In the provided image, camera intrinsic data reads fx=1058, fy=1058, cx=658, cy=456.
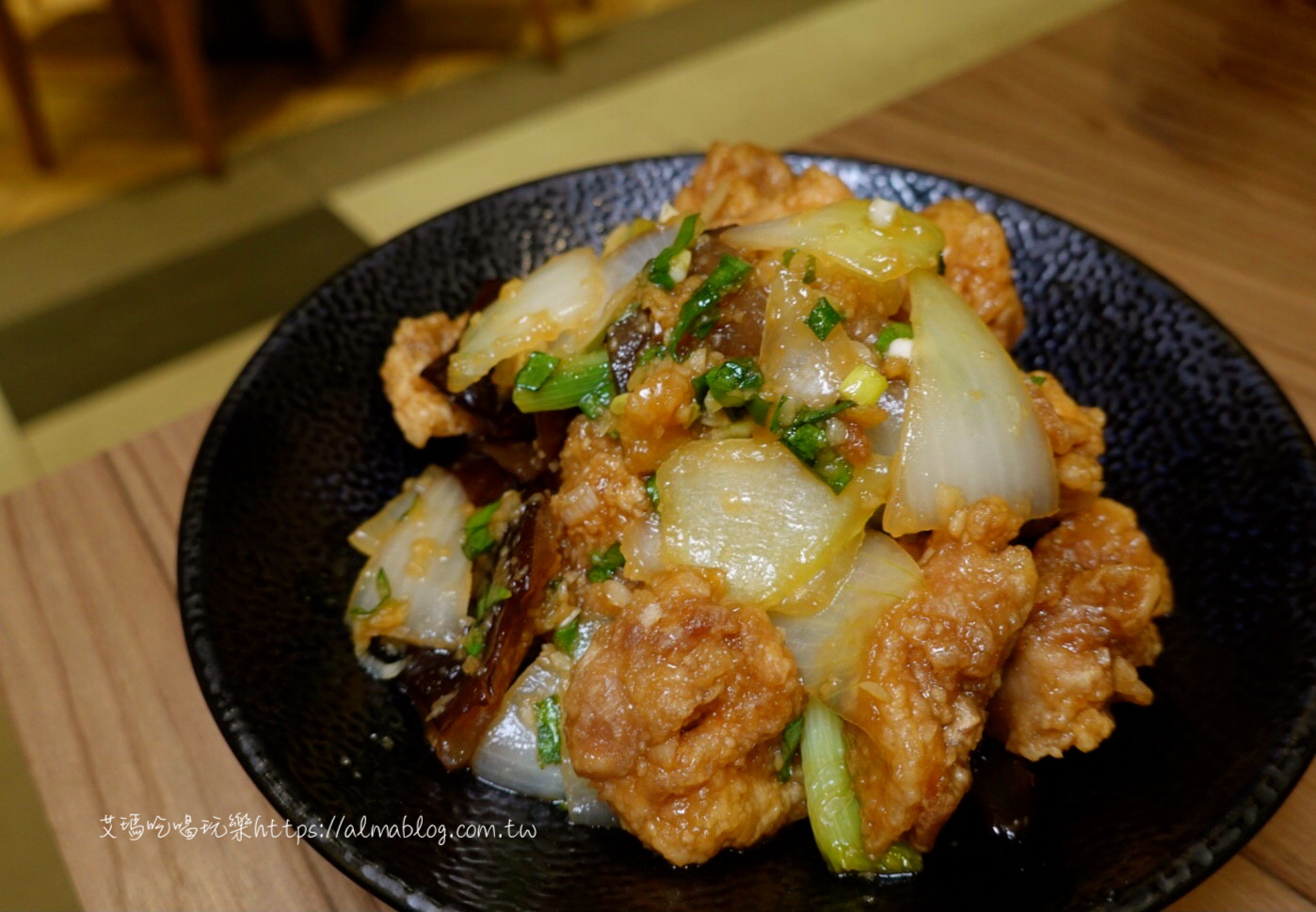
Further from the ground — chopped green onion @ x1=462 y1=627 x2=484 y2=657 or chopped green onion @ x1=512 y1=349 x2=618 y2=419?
chopped green onion @ x1=512 y1=349 x2=618 y2=419

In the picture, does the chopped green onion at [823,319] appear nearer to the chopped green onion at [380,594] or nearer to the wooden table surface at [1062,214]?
the chopped green onion at [380,594]

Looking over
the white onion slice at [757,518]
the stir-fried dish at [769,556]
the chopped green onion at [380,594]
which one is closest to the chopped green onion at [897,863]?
the stir-fried dish at [769,556]

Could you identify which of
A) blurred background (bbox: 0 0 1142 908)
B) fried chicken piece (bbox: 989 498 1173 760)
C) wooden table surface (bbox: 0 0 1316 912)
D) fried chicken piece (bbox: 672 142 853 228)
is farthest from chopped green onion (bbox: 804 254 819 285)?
blurred background (bbox: 0 0 1142 908)

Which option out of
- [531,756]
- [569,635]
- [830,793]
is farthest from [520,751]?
[830,793]

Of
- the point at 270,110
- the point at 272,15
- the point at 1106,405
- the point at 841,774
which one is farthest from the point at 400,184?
the point at 841,774

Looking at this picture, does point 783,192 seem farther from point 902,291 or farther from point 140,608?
point 140,608

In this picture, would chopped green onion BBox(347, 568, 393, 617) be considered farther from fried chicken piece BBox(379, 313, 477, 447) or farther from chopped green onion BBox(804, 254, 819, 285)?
chopped green onion BBox(804, 254, 819, 285)
